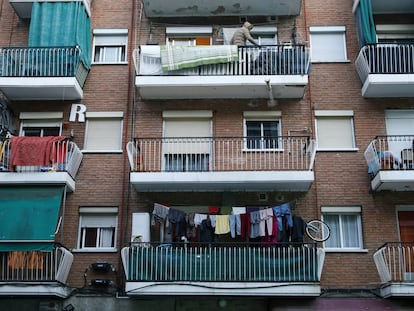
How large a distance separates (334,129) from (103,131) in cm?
635

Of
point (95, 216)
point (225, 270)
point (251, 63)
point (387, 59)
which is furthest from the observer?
point (251, 63)

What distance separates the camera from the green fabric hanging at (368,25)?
53.4 feet

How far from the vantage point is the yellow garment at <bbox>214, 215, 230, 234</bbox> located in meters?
14.7

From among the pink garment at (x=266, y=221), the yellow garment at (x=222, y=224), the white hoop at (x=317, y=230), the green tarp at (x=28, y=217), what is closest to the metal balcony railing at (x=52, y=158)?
the green tarp at (x=28, y=217)

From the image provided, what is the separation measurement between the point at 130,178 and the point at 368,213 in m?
6.14

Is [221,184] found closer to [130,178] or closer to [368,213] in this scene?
[130,178]

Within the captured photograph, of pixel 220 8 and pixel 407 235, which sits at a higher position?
pixel 220 8

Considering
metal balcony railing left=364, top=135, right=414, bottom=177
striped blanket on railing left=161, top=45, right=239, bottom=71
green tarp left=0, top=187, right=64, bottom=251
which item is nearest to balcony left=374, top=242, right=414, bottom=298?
metal balcony railing left=364, top=135, right=414, bottom=177

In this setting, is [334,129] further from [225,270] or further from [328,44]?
[225,270]

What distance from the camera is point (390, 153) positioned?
1530cm

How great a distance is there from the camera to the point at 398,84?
52.4ft

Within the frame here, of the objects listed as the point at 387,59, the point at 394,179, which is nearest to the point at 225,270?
the point at 394,179

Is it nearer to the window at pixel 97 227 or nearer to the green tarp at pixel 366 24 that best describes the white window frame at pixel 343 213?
the green tarp at pixel 366 24

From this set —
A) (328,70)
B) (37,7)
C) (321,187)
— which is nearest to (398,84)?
(328,70)
